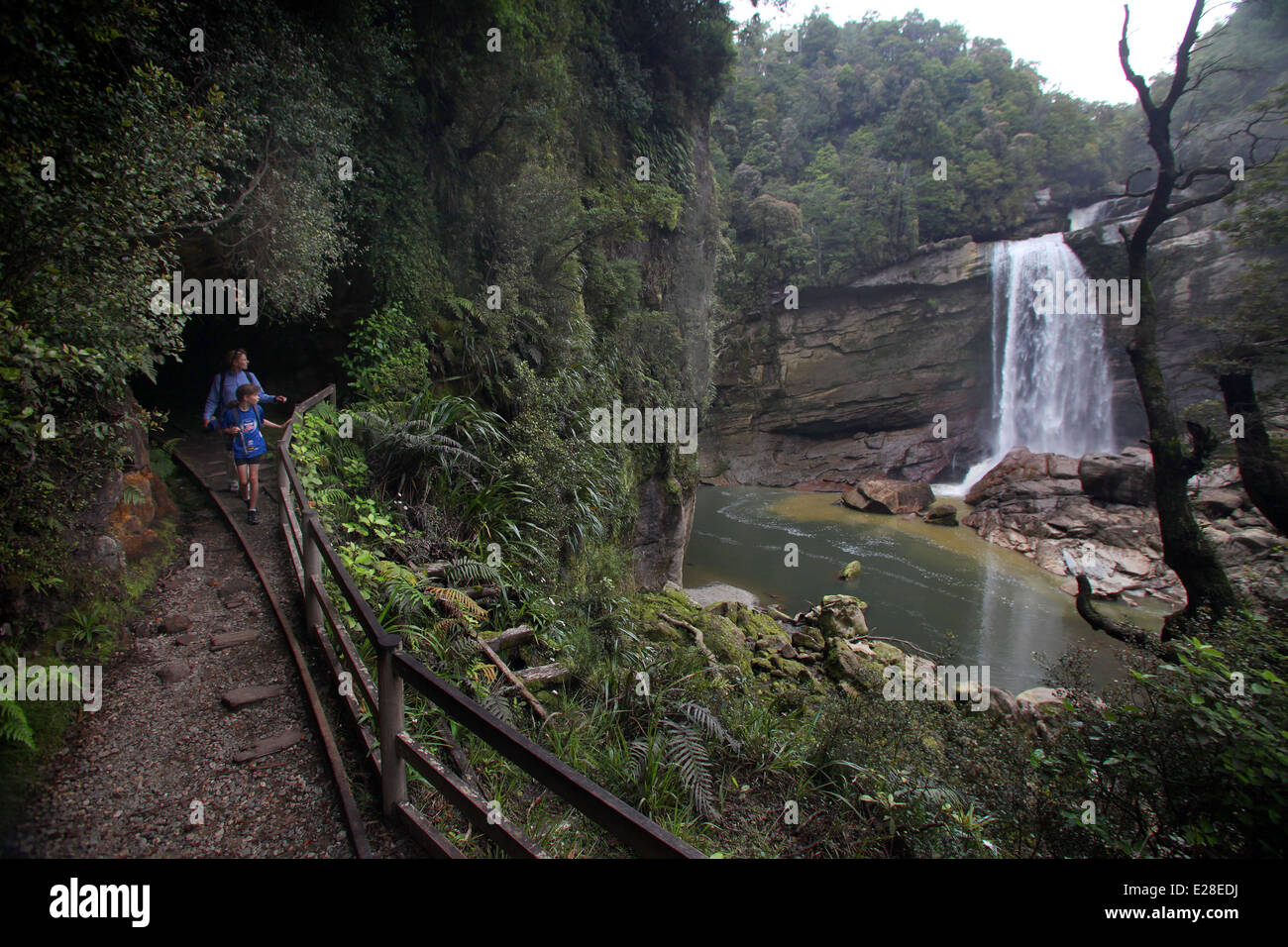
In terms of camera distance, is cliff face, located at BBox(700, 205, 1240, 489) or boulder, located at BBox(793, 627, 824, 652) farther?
cliff face, located at BBox(700, 205, 1240, 489)

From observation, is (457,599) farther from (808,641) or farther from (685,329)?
(685,329)

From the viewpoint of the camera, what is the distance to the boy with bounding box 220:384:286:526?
6.12 metres

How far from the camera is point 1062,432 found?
27156mm

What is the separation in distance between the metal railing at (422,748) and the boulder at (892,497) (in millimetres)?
23763

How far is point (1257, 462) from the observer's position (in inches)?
360

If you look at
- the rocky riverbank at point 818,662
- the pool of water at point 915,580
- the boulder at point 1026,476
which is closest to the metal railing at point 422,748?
the rocky riverbank at point 818,662

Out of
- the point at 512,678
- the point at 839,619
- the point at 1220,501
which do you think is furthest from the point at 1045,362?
the point at 512,678

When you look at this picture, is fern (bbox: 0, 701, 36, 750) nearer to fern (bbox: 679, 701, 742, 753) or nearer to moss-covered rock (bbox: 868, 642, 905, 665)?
fern (bbox: 679, 701, 742, 753)

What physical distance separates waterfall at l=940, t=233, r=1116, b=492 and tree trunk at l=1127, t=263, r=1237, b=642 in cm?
1914

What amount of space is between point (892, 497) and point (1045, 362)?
11145 mm

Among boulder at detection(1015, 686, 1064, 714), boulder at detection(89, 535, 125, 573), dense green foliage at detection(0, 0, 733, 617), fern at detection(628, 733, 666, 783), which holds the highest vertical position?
dense green foliage at detection(0, 0, 733, 617)

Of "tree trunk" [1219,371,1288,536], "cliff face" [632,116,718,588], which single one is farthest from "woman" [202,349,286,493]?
"tree trunk" [1219,371,1288,536]
